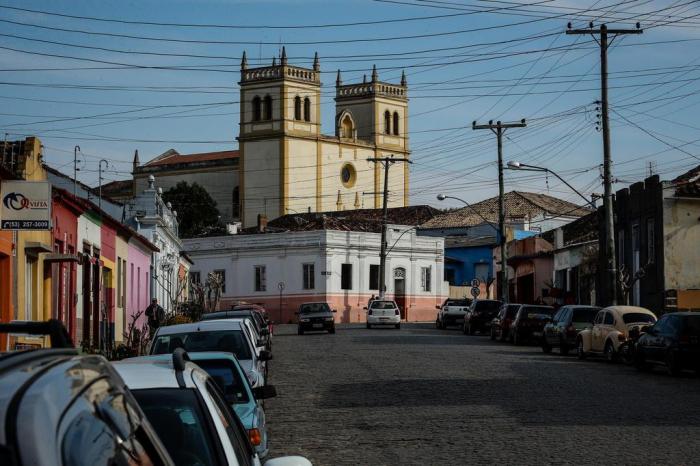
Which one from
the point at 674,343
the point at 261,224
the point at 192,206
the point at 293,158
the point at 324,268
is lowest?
the point at 674,343

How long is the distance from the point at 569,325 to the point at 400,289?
194 ft

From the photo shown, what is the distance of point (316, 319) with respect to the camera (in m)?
A: 61.3

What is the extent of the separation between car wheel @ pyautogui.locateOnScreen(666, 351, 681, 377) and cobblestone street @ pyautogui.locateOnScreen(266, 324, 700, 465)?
22 cm

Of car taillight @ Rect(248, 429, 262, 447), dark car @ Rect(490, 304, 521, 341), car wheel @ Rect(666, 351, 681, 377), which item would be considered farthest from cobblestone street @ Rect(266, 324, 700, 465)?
dark car @ Rect(490, 304, 521, 341)

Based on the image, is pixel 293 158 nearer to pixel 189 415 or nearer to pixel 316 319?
pixel 316 319

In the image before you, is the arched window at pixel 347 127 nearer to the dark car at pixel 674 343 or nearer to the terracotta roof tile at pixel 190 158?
the terracotta roof tile at pixel 190 158

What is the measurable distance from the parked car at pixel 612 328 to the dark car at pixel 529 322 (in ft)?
29.6

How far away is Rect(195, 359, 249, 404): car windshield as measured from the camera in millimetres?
12859

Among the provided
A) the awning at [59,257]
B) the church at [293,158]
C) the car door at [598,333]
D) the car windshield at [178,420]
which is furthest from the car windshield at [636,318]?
the church at [293,158]

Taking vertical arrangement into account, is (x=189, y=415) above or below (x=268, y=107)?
below

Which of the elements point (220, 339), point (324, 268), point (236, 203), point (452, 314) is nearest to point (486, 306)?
point (452, 314)

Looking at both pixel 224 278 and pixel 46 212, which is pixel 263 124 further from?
pixel 46 212

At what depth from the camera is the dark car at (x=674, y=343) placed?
29031 mm

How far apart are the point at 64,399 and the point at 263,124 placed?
133173 millimetres
